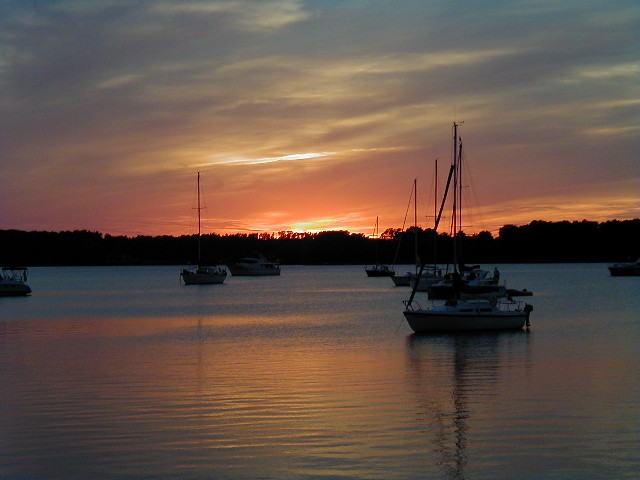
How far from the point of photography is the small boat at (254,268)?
156 metres

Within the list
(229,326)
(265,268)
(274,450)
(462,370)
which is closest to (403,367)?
(462,370)

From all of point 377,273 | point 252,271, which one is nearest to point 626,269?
point 377,273

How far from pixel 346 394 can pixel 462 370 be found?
625 cm

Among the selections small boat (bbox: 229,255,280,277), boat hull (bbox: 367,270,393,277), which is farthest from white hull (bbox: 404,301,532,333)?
small boat (bbox: 229,255,280,277)

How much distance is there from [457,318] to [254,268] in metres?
124

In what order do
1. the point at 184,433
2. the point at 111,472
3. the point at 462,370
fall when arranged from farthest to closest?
the point at 462,370, the point at 184,433, the point at 111,472

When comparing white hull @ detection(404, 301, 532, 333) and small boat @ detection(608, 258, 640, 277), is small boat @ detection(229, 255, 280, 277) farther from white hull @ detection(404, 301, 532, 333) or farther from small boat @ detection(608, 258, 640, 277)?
white hull @ detection(404, 301, 532, 333)

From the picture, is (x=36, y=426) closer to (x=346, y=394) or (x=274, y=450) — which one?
(x=274, y=450)

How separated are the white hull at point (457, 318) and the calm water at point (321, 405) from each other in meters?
0.63

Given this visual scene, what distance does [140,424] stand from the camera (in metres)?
17.6

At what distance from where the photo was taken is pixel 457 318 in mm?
36250

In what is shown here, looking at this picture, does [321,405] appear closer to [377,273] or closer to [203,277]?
[203,277]

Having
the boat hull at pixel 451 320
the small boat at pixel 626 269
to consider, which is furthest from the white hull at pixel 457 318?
the small boat at pixel 626 269

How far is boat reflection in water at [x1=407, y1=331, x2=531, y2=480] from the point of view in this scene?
50.2 feet
